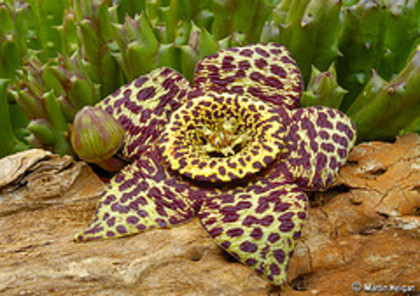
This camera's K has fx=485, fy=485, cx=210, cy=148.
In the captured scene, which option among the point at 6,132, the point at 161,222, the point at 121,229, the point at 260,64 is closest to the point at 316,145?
the point at 260,64

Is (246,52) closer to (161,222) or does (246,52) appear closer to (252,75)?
(252,75)

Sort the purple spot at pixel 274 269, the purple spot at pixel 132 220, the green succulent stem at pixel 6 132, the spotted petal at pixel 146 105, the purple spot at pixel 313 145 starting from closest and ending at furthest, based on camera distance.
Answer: the purple spot at pixel 274 269
the purple spot at pixel 132 220
the purple spot at pixel 313 145
the spotted petal at pixel 146 105
the green succulent stem at pixel 6 132

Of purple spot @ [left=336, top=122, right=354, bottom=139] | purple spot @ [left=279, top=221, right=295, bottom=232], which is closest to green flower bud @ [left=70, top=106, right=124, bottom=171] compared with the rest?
purple spot @ [left=279, top=221, right=295, bottom=232]

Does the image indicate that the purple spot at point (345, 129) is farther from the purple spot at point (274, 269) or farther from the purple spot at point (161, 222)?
the purple spot at point (161, 222)

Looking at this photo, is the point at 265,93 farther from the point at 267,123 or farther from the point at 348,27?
the point at 348,27

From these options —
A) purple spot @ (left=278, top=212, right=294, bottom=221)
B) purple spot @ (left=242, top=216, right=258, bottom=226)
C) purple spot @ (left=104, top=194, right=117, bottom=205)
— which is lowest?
purple spot @ (left=242, top=216, right=258, bottom=226)

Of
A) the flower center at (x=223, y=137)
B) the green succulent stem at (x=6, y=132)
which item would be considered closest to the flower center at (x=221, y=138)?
the flower center at (x=223, y=137)

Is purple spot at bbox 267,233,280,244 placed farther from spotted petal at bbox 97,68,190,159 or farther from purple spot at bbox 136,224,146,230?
spotted petal at bbox 97,68,190,159
